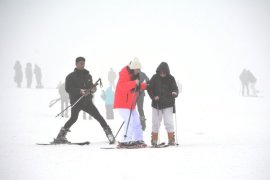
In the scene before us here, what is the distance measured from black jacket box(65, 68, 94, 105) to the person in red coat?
1.08 meters

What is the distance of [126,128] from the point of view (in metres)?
9.04

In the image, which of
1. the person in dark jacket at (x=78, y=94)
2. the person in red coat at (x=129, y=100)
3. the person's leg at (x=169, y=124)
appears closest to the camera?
the person in red coat at (x=129, y=100)

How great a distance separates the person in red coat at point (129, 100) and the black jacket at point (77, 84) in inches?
42.7

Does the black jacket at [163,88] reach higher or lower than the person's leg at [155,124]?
higher

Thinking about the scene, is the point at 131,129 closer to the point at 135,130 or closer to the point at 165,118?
the point at 135,130

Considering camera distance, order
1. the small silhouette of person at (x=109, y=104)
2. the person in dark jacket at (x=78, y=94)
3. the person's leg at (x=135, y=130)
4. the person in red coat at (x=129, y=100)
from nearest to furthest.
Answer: the person in red coat at (x=129, y=100), the person's leg at (x=135, y=130), the person in dark jacket at (x=78, y=94), the small silhouette of person at (x=109, y=104)

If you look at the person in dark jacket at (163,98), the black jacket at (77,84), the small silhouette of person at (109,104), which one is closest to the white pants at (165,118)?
the person in dark jacket at (163,98)

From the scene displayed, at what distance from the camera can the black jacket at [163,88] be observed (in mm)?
9273

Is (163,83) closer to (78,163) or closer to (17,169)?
(78,163)

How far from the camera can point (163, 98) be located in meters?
9.30

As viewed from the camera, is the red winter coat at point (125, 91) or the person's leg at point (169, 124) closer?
the red winter coat at point (125, 91)

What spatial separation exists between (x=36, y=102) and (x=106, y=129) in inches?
713

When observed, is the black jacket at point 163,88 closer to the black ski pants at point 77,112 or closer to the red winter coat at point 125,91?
the red winter coat at point 125,91

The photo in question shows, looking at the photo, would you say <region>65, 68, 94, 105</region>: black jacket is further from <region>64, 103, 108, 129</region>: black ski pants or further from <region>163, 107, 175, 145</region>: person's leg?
<region>163, 107, 175, 145</region>: person's leg
